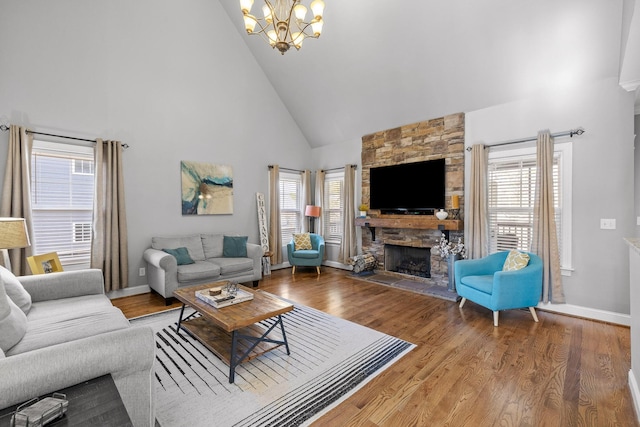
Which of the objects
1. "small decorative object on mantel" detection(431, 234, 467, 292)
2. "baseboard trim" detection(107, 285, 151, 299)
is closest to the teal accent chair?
"small decorative object on mantel" detection(431, 234, 467, 292)

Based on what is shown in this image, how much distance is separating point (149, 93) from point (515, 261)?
5712mm

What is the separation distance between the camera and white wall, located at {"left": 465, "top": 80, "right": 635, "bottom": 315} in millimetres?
3270

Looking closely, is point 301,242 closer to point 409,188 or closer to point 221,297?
point 409,188

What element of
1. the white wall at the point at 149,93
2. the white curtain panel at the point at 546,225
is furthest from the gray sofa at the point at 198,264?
the white curtain panel at the point at 546,225

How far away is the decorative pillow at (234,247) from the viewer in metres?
4.92

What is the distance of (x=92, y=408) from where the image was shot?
1.08 metres

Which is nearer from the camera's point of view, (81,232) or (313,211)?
(81,232)

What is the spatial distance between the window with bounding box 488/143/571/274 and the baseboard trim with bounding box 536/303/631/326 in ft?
1.48

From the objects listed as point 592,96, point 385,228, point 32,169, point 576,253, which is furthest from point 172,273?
point 592,96

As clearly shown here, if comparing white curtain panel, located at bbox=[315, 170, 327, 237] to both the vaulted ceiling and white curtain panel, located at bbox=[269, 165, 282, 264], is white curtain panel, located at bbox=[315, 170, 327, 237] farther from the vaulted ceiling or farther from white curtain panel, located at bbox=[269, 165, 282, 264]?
the vaulted ceiling

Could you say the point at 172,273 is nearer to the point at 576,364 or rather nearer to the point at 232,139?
the point at 232,139

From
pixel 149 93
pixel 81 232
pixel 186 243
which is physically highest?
pixel 149 93

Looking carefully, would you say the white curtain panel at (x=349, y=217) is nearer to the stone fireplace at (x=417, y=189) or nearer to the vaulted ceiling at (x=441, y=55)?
the stone fireplace at (x=417, y=189)

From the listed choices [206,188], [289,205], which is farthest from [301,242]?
[206,188]
